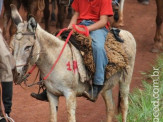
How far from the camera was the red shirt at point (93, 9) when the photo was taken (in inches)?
246

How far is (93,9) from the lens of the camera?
6.30m

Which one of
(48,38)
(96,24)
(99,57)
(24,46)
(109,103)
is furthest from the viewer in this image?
(109,103)

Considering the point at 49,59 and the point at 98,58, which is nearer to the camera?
the point at 49,59

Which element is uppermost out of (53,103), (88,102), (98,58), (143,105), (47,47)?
(47,47)

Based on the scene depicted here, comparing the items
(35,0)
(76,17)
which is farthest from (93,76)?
(35,0)

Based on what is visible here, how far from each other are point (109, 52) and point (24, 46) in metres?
1.16

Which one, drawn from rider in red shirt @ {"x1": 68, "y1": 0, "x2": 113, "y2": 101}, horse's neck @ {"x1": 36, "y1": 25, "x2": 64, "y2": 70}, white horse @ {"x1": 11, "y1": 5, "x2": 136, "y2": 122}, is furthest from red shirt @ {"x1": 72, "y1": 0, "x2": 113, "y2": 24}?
horse's neck @ {"x1": 36, "y1": 25, "x2": 64, "y2": 70}

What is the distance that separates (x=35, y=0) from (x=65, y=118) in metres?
3.49

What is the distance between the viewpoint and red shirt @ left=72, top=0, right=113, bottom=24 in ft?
20.5

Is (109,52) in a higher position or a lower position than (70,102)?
higher

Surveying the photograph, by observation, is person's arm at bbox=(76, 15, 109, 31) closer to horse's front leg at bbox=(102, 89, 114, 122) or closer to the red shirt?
the red shirt

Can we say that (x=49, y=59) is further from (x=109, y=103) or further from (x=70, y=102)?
(x=109, y=103)

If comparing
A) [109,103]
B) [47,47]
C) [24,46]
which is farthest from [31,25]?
[109,103]

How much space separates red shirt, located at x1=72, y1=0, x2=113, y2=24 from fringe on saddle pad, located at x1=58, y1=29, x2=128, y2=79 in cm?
28
